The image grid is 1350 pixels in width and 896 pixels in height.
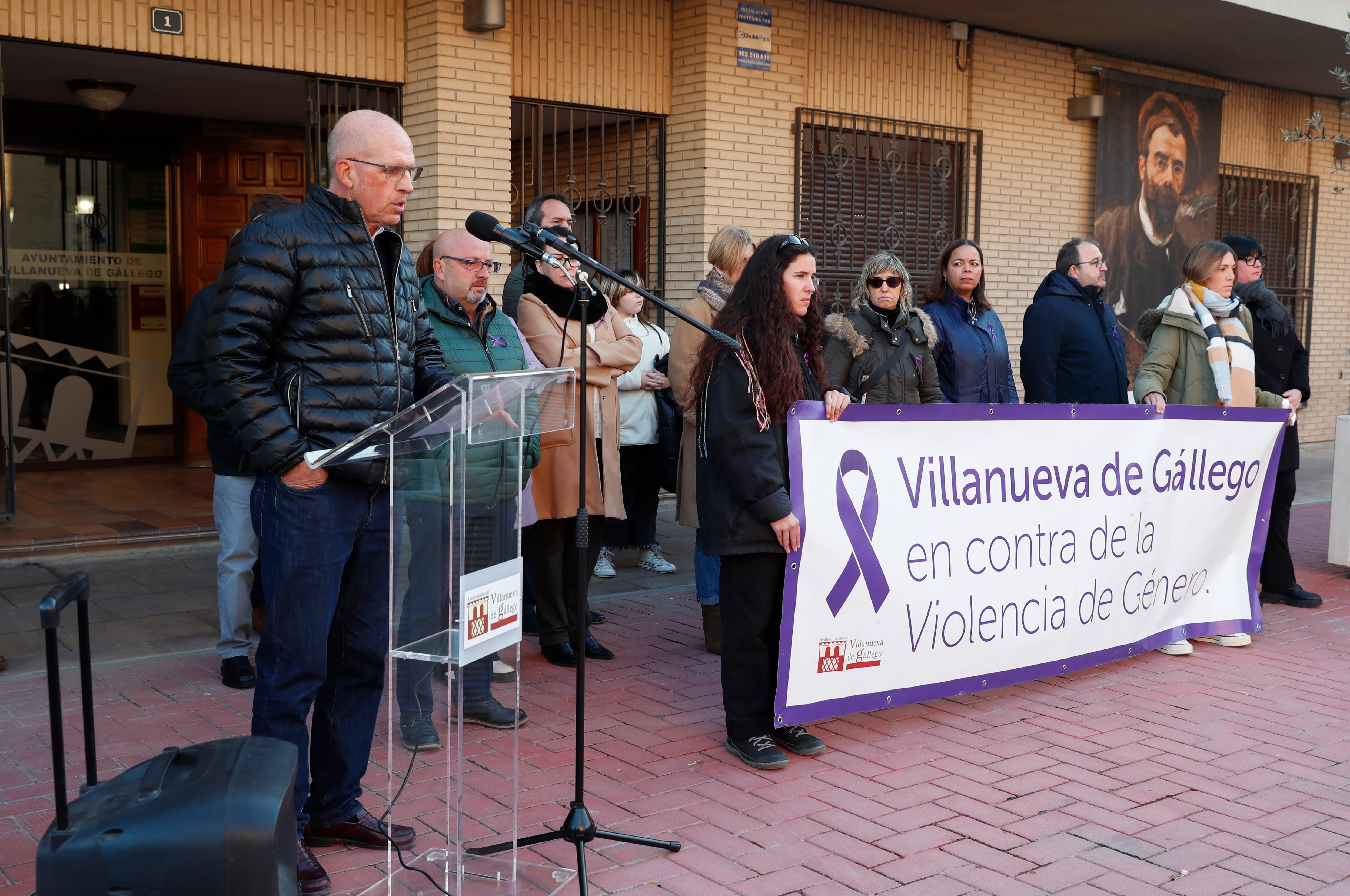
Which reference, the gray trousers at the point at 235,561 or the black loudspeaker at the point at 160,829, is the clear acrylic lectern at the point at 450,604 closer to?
the black loudspeaker at the point at 160,829

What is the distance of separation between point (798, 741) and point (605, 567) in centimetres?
322

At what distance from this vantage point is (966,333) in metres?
6.29

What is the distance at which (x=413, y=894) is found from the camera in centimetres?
304

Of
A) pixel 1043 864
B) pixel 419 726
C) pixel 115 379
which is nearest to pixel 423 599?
pixel 419 726

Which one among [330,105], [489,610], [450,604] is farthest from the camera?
[330,105]

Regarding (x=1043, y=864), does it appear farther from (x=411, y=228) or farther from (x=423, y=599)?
(x=411, y=228)

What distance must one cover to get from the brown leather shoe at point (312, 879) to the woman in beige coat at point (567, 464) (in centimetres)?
210

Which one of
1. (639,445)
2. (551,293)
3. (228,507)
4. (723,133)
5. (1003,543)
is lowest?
(1003,543)

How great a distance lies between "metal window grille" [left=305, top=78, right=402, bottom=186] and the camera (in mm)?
7965

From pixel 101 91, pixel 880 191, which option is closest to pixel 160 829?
pixel 101 91

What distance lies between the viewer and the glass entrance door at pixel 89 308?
11.1 metres

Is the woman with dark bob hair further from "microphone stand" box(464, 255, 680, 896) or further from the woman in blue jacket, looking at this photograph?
the woman in blue jacket

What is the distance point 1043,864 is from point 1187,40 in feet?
35.7

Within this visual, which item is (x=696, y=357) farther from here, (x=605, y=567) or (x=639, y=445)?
(x=605, y=567)
